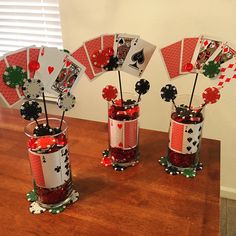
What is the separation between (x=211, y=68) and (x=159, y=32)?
2.61 ft

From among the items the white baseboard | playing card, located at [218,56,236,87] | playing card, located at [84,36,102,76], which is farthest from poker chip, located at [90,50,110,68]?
the white baseboard

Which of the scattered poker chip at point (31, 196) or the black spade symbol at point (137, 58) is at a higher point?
the black spade symbol at point (137, 58)

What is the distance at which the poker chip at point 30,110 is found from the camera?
0.76 metres

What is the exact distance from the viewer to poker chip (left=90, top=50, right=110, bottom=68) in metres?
0.91

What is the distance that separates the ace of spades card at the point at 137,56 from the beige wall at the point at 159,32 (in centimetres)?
71

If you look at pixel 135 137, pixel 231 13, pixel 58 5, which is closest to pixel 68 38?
pixel 58 5

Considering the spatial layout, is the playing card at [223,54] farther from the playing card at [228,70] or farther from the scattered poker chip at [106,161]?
the scattered poker chip at [106,161]

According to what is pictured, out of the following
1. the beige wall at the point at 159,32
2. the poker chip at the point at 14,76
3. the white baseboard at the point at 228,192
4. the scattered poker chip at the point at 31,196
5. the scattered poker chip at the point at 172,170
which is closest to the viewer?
the poker chip at the point at 14,76

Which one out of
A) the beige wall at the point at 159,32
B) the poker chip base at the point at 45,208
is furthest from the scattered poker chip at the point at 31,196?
the beige wall at the point at 159,32

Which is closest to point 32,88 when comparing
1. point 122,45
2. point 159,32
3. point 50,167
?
point 50,167

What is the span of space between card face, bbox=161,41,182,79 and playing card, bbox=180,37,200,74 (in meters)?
0.01

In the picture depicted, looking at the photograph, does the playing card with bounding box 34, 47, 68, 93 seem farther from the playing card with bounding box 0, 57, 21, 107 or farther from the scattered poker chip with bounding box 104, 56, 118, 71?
the scattered poker chip with bounding box 104, 56, 118, 71

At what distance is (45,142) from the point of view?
2.61ft

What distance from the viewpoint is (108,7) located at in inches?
65.7
